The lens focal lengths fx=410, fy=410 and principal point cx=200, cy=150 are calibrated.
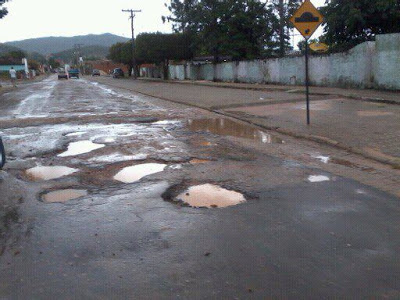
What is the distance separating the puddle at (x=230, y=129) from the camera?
31.0 ft

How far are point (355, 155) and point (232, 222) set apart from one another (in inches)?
157

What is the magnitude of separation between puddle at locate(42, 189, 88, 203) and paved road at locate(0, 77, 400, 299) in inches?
3.0

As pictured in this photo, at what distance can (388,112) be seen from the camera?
12.1 m

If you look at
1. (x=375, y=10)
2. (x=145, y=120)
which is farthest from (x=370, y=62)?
(x=145, y=120)

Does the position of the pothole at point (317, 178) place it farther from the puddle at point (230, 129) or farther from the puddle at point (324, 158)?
the puddle at point (230, 129)

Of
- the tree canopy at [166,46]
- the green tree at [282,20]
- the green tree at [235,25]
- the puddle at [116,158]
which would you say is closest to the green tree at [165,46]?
the tree canopy at [166,46]

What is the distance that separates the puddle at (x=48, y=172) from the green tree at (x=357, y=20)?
19109mm

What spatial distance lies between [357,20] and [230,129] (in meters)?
14.4

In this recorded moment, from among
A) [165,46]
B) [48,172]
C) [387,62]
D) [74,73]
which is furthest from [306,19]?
[74,73]

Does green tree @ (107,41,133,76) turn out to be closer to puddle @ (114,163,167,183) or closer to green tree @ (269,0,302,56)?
green tree @ (269,0,302,56)

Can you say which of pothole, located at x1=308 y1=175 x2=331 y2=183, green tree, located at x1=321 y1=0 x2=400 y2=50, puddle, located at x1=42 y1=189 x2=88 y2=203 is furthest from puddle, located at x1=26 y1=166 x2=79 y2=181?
green tree, located at x1=321 y1=0 x2=400 y2=50

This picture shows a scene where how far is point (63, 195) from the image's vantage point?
5.42m

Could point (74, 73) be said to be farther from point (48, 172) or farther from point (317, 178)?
point (317, 178)

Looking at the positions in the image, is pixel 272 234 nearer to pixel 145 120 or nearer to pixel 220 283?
pixel 220 283
